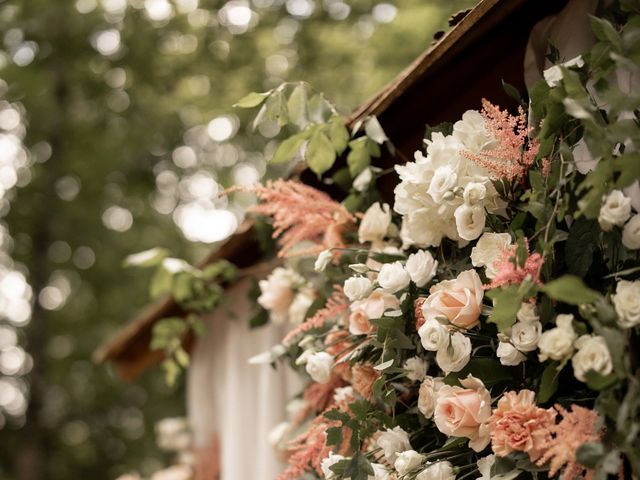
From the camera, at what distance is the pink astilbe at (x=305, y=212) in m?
1.84

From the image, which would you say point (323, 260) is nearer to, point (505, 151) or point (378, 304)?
point (378, 304)

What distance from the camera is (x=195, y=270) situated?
260 cm

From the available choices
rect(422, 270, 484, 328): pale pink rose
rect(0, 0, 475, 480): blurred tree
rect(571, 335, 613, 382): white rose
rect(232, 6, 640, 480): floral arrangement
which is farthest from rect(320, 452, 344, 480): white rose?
rect(0, 0, 475, 480): blurred tree

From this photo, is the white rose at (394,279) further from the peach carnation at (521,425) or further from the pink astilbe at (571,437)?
the pink astilbe at (571,437)

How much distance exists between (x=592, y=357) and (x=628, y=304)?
0.29ft

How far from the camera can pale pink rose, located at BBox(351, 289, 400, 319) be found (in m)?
1.58

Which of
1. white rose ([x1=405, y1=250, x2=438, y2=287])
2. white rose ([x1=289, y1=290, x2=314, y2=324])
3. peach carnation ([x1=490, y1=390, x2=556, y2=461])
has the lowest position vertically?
white rose ([x1=289, y1=290, x2=314, y2=324])

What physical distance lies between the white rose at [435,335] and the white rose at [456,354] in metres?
0.01

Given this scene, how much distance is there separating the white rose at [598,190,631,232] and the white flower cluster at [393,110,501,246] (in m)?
0.24

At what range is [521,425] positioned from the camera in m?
1.25

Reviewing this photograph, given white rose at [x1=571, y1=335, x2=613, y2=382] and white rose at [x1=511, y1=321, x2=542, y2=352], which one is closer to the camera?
white rose at [x1=571, y1=335, x2=613, y2=382]

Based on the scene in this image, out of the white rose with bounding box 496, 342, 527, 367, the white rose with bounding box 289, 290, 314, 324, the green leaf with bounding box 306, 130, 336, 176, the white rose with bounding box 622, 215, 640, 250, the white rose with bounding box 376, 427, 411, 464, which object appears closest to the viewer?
the white rose with bounding box 622, 215, 640, 250

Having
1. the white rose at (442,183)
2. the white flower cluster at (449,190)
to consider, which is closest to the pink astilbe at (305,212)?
the white flower cluster at (449,190)

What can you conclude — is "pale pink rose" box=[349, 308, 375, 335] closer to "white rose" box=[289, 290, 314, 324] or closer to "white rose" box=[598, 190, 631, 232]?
"white rose" box=[289, 290, 314, 324]
